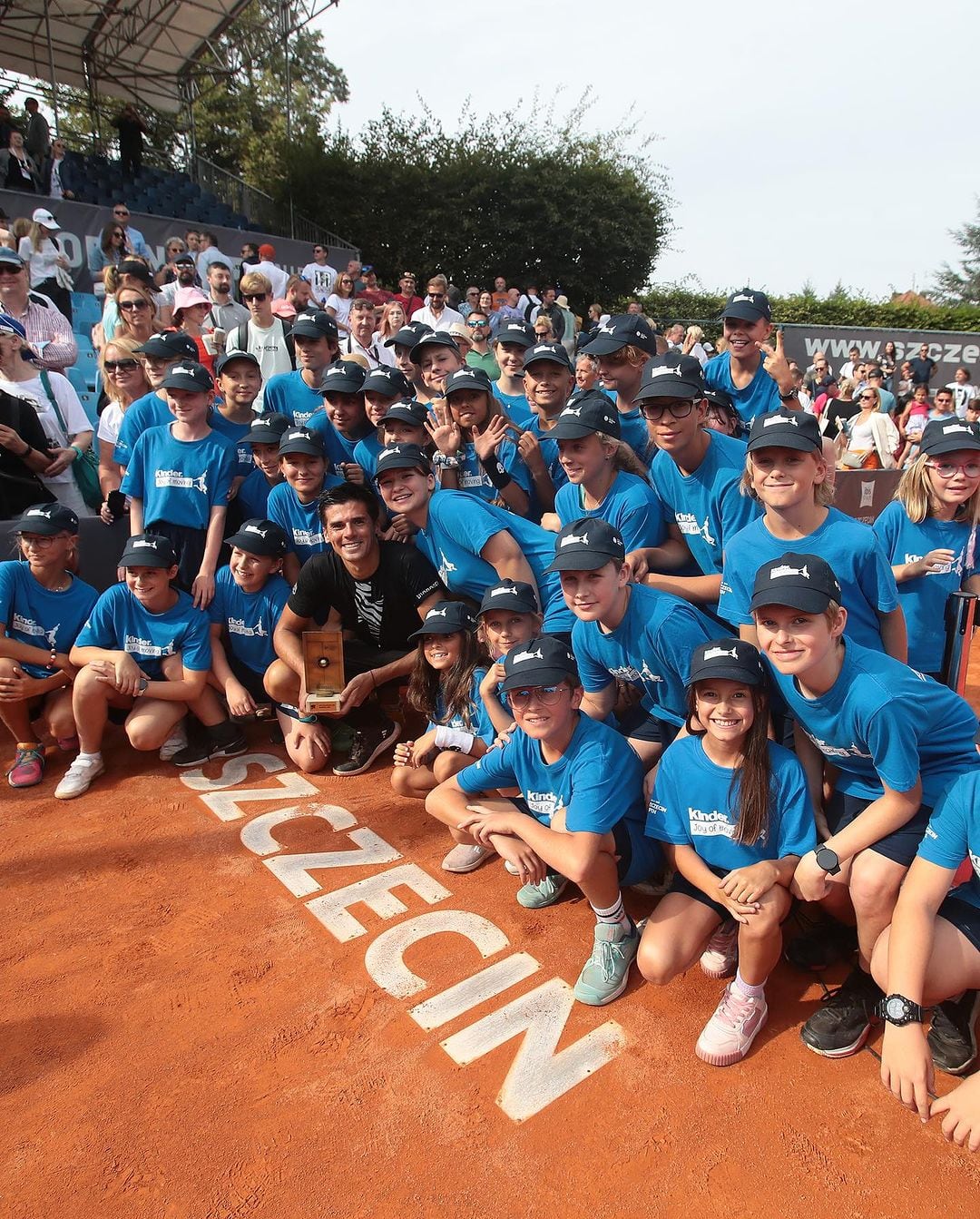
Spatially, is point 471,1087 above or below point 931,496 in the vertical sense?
below

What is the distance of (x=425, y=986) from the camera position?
10.8ft

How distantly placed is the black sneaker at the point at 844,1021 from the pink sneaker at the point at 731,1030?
0.17 m

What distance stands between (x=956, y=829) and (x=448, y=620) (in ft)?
7.99

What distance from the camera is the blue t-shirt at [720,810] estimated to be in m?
2.99

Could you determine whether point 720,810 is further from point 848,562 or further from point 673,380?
point 673,380

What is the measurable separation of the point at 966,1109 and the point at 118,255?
533 inches

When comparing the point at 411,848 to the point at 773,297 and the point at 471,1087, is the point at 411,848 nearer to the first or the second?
the point at 471,1087

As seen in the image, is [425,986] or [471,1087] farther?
[425,986]

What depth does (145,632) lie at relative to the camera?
202 inches

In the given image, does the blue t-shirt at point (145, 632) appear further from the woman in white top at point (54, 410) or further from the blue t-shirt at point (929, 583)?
the blue t-shirt at point (929, 583)

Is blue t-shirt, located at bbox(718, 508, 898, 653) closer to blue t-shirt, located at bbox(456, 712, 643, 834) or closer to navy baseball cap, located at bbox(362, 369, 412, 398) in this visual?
blue t-shirt, located at bbox(456, 712, 643, 834)

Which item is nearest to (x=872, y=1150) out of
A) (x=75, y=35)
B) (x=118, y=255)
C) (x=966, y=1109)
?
(x=966, y=1109)

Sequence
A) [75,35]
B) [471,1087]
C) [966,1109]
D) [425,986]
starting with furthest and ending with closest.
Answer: [75,35] < [425,986] < [471,1087] < [966,1109]

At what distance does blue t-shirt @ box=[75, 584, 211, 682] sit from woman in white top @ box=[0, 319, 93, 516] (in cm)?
155
